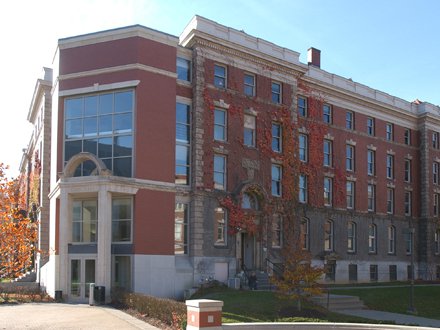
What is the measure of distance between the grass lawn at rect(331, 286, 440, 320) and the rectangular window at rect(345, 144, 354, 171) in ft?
41.1

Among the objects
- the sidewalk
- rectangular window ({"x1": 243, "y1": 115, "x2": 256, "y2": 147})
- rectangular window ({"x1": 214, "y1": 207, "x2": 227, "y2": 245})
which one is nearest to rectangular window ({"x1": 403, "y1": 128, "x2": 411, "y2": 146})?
rectangular window ({"x1": 243, "y1": 115, "x2": 256, "y2": 147})

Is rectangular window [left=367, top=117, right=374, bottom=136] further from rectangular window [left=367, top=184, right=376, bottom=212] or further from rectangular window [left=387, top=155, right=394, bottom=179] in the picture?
rectangular window [left=367, top=184, right=376, bottom=212]

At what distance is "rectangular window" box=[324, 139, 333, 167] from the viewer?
41.1 meters

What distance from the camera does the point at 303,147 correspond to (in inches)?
1544

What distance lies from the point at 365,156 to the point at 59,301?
87.9ft

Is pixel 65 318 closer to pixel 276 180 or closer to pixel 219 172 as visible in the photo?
pixel 219 172

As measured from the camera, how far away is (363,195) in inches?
1713

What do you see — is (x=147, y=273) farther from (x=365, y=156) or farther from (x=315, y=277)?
(x=365, y=156)

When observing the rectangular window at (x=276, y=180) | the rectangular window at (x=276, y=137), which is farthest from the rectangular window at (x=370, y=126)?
the rectangular window at (x=276, y=180)

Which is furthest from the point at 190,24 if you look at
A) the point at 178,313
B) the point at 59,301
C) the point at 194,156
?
the point at 178,313

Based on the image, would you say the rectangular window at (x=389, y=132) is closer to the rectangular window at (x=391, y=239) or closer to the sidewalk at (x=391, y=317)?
the rectangular window at (x=391, y=239)

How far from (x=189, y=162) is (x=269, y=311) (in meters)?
12.2

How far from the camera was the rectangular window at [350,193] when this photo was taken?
4247 cm

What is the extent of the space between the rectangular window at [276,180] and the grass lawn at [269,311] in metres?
11.4
